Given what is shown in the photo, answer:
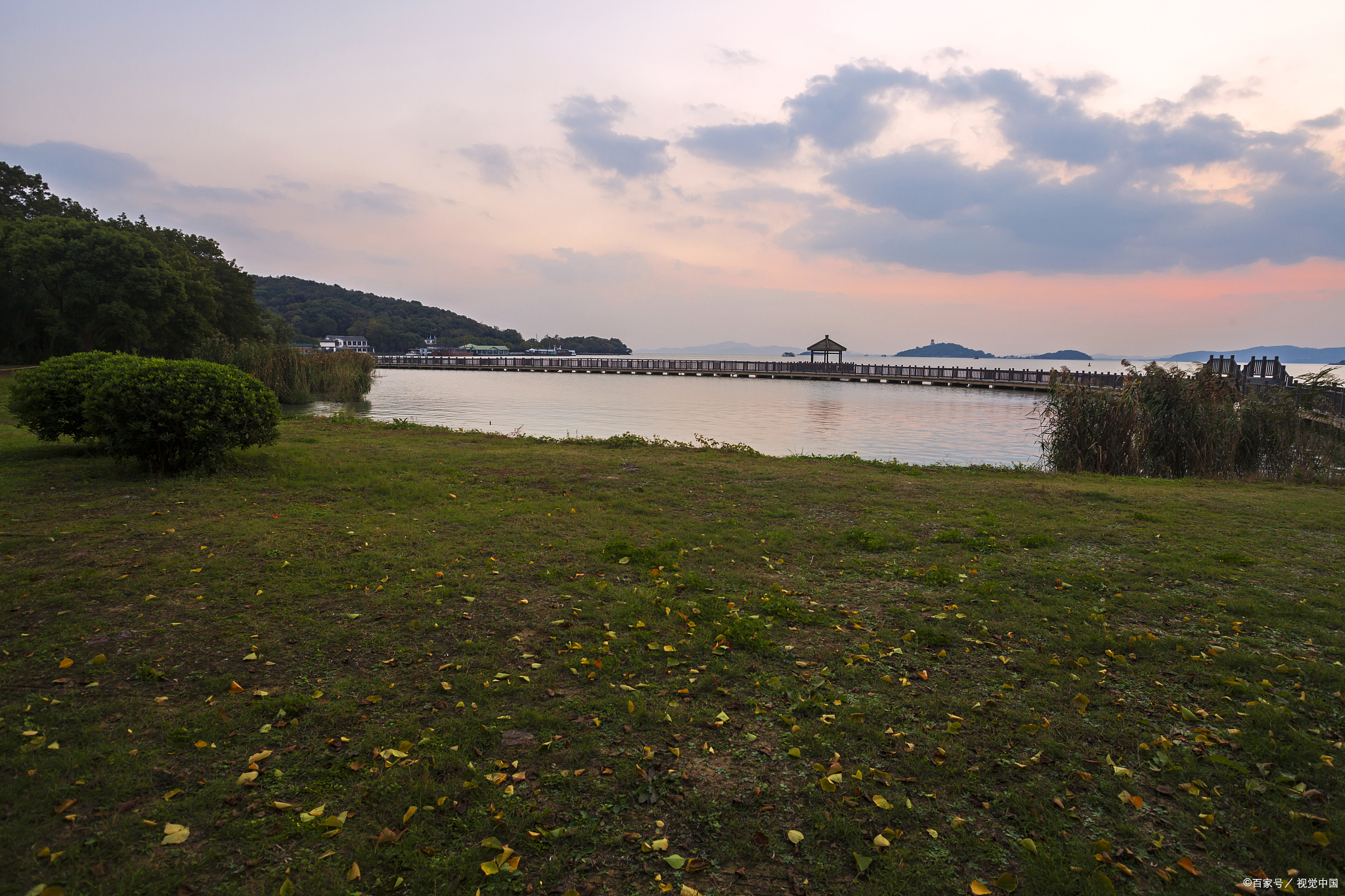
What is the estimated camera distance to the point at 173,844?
2910 millimetres

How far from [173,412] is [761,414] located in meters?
31.0

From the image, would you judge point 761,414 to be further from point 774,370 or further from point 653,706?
point 774,370

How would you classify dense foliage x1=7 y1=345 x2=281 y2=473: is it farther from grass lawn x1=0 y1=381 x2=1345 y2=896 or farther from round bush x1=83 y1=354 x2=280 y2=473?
grass lawn x1=0 y1=381 x2=1345 y2=896

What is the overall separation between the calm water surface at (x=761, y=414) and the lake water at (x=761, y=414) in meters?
0.10

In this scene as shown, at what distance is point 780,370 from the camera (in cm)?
8412

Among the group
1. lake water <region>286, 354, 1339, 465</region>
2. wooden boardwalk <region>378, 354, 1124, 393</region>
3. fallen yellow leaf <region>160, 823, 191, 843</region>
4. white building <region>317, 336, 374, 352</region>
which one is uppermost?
white building <region>317, 336, 374, 352</region>

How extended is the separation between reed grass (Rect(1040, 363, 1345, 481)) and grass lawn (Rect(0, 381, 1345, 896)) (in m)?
7.70

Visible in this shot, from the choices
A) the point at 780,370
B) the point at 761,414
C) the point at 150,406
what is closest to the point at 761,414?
the point at 761,414

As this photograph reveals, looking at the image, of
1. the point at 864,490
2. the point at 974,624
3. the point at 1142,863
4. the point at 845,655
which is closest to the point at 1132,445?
the point at 864,490

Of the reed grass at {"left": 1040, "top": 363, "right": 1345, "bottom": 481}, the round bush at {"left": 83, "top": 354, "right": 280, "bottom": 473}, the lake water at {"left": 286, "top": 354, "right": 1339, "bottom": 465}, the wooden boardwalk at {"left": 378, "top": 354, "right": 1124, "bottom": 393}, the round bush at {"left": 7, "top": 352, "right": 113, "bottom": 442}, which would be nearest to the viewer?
the round bush at {"left": 83, "top": 354, "right": 280, "bottom": 473}

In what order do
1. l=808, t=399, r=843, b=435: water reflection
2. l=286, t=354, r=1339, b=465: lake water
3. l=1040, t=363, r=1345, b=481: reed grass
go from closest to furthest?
l=1040, t=363, r=1345, b=481: reed grass, l=286, t=354, r=1339, b=465: lake water, l=808, t=399, r=843, b=435: water reflection

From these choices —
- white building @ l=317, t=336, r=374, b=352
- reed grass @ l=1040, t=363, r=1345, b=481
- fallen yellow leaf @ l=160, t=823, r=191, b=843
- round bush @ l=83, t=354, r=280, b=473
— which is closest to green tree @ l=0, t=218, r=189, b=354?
round bush @ l=83, t=354, r=280, b=473

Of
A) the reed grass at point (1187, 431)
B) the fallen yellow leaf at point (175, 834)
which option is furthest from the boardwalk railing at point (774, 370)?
the fallen yellow leaf at point (175, 834)

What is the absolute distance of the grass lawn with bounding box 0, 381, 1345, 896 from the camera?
296cm
